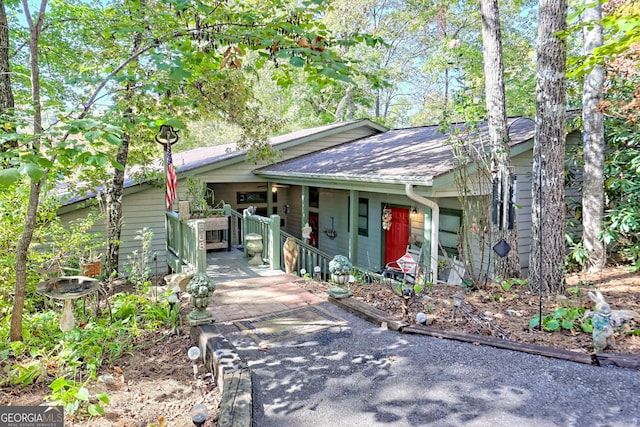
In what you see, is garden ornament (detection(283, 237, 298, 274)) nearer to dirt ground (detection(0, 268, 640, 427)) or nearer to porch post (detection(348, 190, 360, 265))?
dirt ground (detection(0, 268, 640, 427))

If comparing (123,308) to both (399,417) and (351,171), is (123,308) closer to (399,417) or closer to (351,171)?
(399,417)

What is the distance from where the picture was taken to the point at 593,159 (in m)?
7.79

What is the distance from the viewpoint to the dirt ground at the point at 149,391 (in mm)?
3150

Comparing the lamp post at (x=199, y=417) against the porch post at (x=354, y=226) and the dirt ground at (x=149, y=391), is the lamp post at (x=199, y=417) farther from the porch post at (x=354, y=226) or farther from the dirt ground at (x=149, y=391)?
the porch post at (x=354, y=226)

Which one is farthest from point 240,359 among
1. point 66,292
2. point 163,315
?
point 66,292

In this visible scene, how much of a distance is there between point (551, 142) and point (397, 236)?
4953 mm

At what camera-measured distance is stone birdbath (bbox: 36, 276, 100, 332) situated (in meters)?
4.43

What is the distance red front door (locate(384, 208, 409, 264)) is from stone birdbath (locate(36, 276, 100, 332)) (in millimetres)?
7174

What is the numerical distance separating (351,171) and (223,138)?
33.0 m

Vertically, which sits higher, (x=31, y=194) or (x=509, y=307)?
(x=31, y=194)

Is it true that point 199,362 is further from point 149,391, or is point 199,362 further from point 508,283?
point 508,283

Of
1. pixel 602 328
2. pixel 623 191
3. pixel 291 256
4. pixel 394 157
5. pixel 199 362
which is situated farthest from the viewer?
pixel 394 157

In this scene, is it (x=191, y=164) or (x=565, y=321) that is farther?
(x=191, y=164)

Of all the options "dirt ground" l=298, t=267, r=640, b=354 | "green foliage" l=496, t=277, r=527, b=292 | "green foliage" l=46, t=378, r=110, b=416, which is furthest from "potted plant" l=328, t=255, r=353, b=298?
"green foliage" l=46, t=378, r=110, b=416
